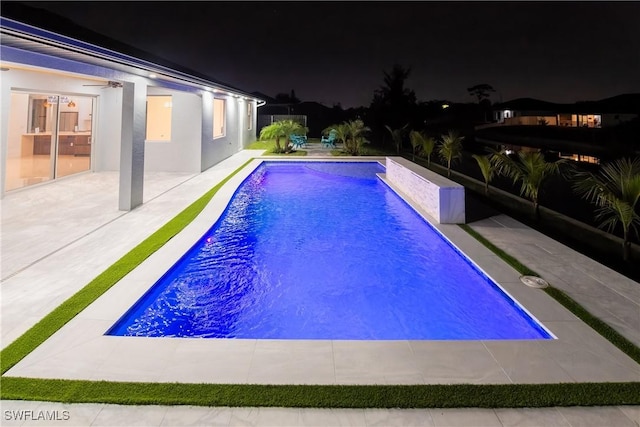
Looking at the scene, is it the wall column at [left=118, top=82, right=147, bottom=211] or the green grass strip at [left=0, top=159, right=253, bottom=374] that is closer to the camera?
the green grass strip at [left=0, top=159, right=253, bottom=374]

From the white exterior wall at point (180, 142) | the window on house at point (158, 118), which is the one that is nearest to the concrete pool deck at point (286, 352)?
the white exterior wall at point (180, 142)

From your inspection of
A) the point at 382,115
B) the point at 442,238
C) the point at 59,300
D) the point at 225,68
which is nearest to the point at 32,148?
the point at 59,300

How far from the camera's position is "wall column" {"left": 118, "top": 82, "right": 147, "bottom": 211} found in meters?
7.44

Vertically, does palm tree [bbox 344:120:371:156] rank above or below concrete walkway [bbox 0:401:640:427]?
above

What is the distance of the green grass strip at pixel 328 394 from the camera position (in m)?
2.64

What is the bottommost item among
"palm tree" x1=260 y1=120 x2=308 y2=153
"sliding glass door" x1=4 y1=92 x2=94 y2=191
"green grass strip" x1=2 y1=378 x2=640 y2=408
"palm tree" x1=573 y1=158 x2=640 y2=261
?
"green grass strip" x1=2 y1=378 x2=640 y2=408

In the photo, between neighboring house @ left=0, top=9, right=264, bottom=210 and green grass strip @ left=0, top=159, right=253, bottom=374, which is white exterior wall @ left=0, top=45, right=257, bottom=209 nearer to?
neighboring house @ left=0, top=9, right=264, bottom=210

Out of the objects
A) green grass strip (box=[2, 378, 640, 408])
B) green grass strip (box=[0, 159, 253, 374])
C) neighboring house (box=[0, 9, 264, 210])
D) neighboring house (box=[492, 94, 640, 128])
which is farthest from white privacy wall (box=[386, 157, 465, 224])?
neighboring house (box=[492, 94, 640, 128])

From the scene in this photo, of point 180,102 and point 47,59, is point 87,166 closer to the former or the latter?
point 180,102

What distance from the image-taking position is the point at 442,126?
31375 millimetres

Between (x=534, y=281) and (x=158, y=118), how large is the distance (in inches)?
486

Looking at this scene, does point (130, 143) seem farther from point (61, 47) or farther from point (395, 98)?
point (395, 98)

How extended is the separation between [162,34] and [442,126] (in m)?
24.0

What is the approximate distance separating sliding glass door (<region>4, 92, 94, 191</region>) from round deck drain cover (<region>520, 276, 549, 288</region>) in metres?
10.2
